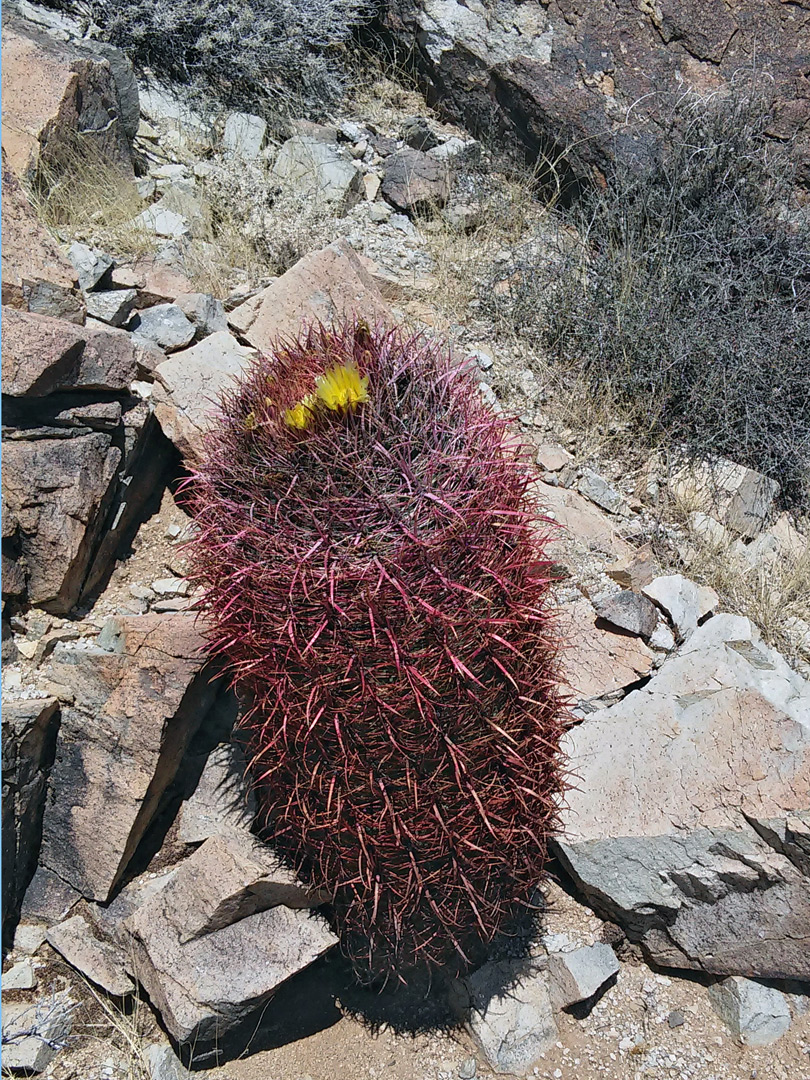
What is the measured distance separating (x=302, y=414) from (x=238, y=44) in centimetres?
471

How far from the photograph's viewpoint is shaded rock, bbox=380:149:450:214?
211 inches

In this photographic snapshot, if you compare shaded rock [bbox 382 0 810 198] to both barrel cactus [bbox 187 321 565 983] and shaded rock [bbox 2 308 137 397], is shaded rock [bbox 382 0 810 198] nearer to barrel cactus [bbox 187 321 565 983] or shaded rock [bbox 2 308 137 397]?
shaded rock [bbox 2 308 137 397]

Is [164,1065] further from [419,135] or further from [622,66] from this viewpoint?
[622,66]

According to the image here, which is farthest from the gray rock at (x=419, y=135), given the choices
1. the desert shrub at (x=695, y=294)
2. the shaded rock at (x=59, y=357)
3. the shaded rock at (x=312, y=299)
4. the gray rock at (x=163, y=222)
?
the shaded rock at (x=59, y=357)

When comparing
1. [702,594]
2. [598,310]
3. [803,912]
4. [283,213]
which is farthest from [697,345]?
[803,912]

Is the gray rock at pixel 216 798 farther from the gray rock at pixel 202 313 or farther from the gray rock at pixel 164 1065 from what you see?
the gray rock at pixel 202 313

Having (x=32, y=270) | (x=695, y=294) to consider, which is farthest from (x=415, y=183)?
(x=32, y=270)

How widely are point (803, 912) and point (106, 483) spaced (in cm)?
278

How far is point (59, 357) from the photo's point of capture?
10.7 feet

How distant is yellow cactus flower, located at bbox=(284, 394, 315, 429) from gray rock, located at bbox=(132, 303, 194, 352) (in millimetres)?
1943

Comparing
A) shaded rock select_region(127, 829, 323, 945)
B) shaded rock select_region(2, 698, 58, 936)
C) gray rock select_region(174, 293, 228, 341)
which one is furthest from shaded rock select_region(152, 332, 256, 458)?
shaded rock select_region(127, 829, 323, 945)

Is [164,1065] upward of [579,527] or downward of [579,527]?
downward

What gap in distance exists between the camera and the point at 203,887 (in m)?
2.87

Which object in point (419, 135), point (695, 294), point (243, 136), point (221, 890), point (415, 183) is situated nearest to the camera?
point (221, 890)
